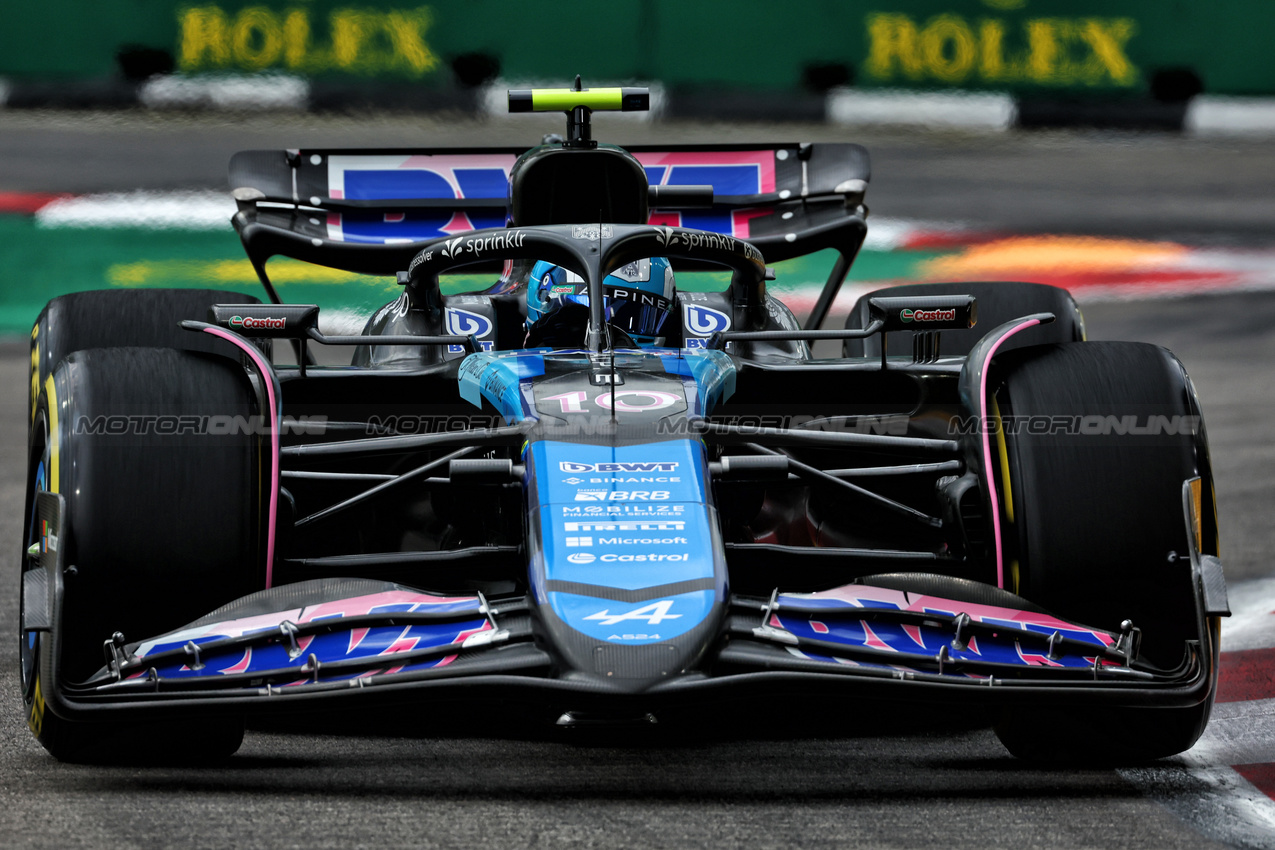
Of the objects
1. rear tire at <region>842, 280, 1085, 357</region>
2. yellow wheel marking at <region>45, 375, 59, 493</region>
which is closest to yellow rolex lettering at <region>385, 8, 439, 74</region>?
rear tire at <region>842, 280, 1085, 357</region>

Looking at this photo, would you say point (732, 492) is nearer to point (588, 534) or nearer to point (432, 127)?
point (588, 534)

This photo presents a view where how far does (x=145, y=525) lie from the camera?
338 cm

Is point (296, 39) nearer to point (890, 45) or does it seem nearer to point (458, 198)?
point (890, 45)

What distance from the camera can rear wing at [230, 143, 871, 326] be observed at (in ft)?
20.1

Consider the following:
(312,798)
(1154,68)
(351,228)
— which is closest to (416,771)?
(312,798)

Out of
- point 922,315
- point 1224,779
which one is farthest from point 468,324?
point 1224,779

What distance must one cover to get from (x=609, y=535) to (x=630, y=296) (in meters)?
1.58

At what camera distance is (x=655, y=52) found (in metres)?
13.1

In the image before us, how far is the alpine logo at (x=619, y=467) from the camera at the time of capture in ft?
11.5

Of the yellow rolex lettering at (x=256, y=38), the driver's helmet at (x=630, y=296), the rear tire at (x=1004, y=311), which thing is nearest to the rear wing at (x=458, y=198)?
the rear tire at (x=1004, y=311)

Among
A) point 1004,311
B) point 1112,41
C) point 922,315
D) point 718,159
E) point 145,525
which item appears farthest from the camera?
point 1112,41

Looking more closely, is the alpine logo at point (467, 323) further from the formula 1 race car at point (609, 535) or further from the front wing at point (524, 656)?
the front wing at point (524, 656)

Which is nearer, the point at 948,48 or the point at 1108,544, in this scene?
the point at 1108,544

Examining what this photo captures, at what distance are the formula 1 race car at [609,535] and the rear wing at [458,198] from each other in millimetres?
1495
